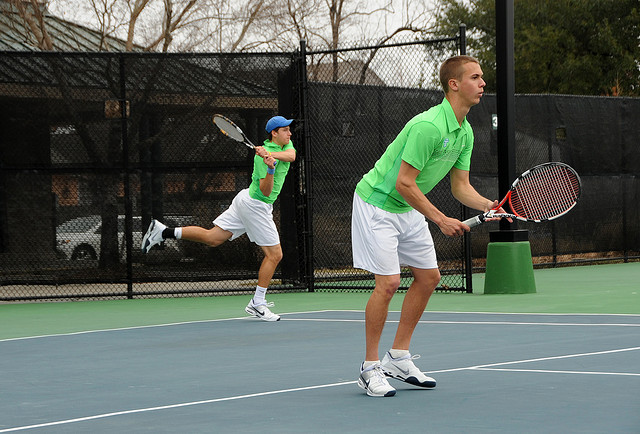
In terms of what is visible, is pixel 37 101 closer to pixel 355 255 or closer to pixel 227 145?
pixel 227 145

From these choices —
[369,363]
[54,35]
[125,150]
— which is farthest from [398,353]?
[54,35]

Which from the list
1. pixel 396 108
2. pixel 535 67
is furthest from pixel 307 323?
pixel 535 67

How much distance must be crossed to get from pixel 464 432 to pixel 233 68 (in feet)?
29.1

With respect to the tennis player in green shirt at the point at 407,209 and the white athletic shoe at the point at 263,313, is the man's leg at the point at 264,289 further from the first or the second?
the tennis player in green shirt at the point at 407,209

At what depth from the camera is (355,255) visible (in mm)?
6109

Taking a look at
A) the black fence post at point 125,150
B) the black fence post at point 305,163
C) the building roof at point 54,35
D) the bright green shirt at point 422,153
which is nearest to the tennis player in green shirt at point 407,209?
the bright green shirt at point 422,153

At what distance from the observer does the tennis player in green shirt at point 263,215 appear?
9.90 m

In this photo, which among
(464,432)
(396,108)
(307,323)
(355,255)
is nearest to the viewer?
(464,432)

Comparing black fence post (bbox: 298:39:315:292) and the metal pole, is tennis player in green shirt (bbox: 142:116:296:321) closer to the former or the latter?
black fence post (bbox: 298:39:315:292)

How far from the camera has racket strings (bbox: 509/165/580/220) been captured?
6.81m

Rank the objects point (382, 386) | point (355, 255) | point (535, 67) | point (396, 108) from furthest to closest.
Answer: point (535, 67) → point (396, 108) → point (355, 255) → point (382, 386)

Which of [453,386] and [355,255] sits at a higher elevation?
[355,255]

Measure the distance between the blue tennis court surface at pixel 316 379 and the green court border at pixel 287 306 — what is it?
31.9 inches

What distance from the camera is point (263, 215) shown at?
10.1 meters
